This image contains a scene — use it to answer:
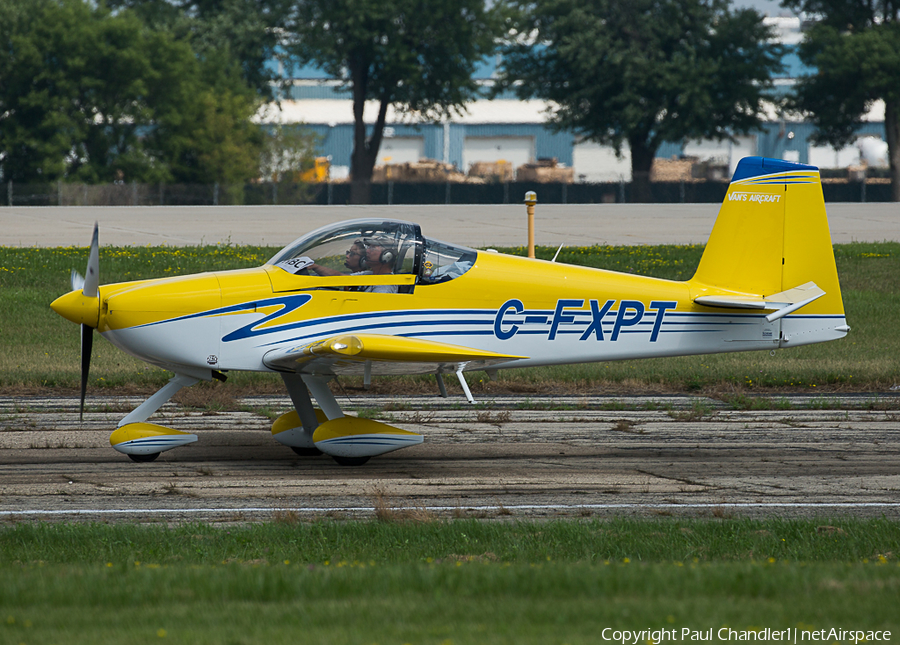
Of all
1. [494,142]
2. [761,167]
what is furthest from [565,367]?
[494,142]

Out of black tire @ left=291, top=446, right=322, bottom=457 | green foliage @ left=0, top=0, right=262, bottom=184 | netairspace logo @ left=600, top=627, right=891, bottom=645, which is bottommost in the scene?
black tire @ left=291, top=446, right=322, bottom=457

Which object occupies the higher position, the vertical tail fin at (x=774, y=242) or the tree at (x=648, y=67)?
the tree at (x=648, y=67)

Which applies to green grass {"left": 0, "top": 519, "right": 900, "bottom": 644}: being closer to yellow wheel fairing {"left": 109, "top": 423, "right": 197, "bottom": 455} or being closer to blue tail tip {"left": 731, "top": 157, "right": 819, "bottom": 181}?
yellow wheel fairing {"left": 109, "top": 423, "right": 197, "bottom": 455}

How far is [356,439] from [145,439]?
81.9 inches

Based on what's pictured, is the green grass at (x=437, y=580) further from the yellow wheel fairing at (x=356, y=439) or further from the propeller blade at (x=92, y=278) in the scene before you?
the propeller blade at (x=92, y=278)

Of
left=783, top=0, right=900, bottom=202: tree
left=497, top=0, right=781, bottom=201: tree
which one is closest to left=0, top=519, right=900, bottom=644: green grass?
left=497, top=0, right=781, bottom=201: tree

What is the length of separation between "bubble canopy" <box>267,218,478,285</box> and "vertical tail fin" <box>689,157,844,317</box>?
288 centimetres

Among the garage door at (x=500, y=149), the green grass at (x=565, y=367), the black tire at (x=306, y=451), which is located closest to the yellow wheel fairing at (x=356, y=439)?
the black tire at (x=306, y=451)

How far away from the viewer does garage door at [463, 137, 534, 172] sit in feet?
297

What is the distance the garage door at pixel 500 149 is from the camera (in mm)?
90562

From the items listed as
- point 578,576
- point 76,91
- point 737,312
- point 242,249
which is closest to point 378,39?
point 76,91

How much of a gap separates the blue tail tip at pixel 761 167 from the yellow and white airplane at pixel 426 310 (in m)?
0.02

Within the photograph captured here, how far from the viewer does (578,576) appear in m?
5.78

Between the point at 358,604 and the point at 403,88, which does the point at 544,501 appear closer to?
the point at 358,604
